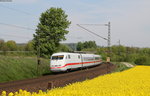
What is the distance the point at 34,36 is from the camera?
51.6 m

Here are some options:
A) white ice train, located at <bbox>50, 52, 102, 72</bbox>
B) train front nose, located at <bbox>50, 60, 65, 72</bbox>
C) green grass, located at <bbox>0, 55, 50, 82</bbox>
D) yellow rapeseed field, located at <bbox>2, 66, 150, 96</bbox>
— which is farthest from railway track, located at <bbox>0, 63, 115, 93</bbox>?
white ice train, located at <bbox>50, 52, 102, 72</bbox>

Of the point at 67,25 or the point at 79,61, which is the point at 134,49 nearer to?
the point at 67,25

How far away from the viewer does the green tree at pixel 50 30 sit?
50.8 metres

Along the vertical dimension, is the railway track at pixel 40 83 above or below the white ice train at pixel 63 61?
below

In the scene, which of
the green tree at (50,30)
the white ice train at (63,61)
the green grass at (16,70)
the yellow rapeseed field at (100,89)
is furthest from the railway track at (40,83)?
the green tree at (50,30)

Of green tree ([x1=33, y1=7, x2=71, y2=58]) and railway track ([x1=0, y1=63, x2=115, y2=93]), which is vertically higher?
green tree ([x1=33, y1=7, x2=71, y2=58])

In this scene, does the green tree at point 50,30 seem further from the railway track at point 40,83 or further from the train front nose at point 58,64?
the railway track at point 40,83

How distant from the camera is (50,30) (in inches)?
2090

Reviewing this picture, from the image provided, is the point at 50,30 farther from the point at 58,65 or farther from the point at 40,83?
the point at 40,83

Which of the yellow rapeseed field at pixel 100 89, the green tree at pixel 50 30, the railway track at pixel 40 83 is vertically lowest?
the railway track at pixel 40 83

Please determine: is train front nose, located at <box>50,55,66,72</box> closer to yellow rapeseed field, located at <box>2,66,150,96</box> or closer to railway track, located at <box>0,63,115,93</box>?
railway track, located at <box>0,63,115,93</box>

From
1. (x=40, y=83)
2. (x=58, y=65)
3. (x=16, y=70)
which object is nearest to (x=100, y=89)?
(x=40, y=83)

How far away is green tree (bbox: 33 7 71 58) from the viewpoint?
50.8m

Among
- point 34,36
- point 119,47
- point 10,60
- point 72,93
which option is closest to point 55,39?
point 34,36
